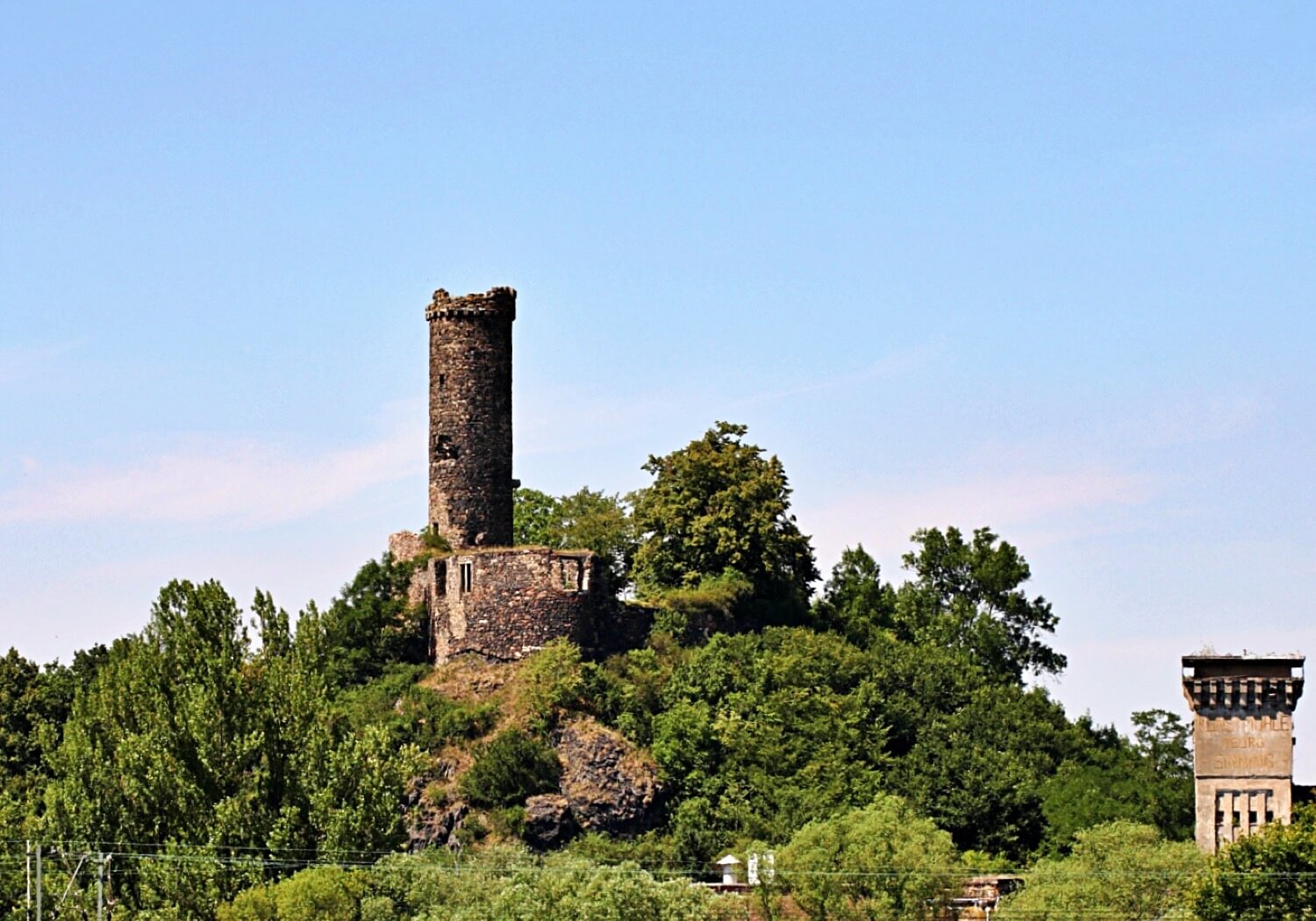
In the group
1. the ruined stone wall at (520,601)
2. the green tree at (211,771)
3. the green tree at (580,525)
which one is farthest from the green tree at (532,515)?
the green tree at (211,771)

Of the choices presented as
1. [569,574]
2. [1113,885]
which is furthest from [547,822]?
[1113,885]

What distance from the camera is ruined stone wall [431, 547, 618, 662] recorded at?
3282 inches

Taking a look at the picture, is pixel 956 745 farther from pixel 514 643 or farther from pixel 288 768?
pixel 288 768

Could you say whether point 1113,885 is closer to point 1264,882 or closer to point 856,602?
point 1264,882

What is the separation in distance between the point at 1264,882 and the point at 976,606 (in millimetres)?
30040

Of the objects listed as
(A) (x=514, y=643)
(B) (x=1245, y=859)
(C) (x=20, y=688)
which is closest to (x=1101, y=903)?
(B) (x=1245, y=859)

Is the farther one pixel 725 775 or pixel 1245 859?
pixel 725 775

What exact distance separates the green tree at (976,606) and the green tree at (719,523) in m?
5.99

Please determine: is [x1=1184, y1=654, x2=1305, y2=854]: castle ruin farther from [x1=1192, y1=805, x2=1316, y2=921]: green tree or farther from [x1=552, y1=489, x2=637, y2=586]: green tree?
[x1=552, y1=489, x2=637, y2=586]: green tree

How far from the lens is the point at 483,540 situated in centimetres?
8638

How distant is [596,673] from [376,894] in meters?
12.8

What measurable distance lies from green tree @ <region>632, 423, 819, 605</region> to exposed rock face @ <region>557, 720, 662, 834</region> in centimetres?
809

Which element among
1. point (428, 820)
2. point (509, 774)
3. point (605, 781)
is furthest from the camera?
point (605, 781)

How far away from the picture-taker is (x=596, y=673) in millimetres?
82562
